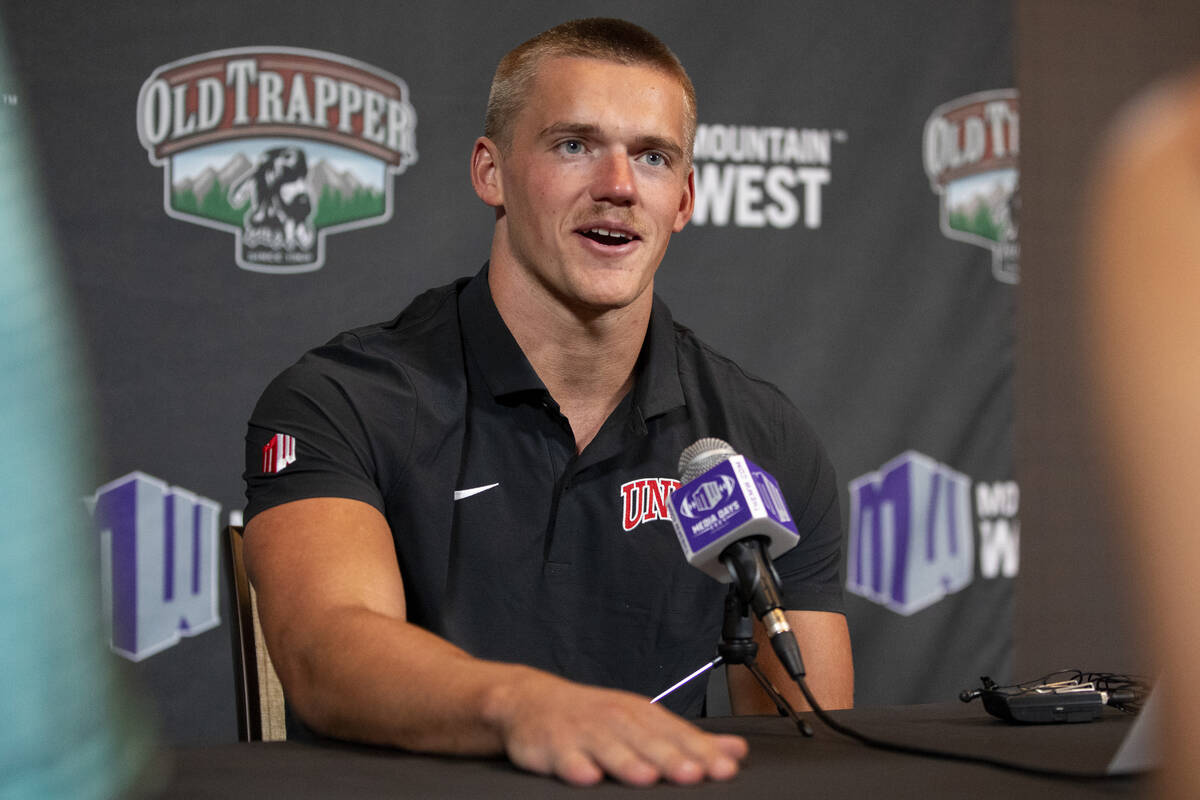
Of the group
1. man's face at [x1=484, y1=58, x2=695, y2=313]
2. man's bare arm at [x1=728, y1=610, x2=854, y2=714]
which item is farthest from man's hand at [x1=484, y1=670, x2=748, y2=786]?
man's face at [x1=484, y1=58, x2=695, y2=313]

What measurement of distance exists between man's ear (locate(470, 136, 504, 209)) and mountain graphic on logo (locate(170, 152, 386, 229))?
68cm

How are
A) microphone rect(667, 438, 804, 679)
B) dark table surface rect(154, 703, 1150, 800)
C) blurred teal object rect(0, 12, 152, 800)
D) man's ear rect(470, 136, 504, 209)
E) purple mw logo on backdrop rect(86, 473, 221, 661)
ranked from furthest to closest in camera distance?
1. purple mw logo on backdrop rect(86, 473, 221, 661)
2. man's ear rect(470, 136, 504, 209)
3. microphone rect(667, 438, 804, 679)
4. dark table surface rect(154, 703, 1150, 800)
5. blurred teal object rect(0, 12, 152, 800)

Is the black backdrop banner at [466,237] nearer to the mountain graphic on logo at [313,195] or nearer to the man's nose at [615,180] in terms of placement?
Answer: the mountain graphic on logo at [313,195]

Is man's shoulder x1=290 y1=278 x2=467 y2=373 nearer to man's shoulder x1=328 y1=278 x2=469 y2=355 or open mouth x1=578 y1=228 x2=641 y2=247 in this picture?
man's shoulder x1=328 y1=278 x2=469 y2=355

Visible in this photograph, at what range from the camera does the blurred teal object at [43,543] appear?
0.31 m

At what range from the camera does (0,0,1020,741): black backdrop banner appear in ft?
6.89

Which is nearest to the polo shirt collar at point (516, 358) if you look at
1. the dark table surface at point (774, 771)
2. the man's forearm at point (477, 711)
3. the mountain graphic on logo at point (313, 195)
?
the man's forearm at point (477, 711)

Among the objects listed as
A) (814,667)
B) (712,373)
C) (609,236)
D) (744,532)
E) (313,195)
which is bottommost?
(814,667)

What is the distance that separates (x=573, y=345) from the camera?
148cm

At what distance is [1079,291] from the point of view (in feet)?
8.66

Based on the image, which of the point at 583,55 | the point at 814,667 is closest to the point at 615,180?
the point at 583,55

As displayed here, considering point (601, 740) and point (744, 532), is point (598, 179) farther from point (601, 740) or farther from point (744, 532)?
point (601, 740)

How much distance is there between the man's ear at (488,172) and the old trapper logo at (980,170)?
4.02ft

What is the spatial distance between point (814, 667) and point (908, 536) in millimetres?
1119
